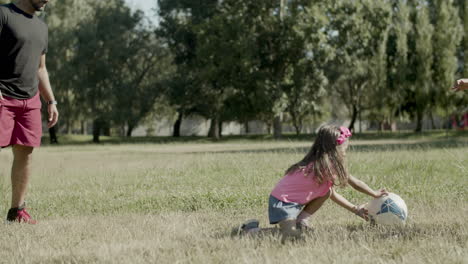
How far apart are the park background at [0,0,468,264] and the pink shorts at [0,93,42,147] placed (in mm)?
1073

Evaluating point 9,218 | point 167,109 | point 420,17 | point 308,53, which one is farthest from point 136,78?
point 9,218

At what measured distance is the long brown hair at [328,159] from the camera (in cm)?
522

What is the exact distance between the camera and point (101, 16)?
45.6 metres

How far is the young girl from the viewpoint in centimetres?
524

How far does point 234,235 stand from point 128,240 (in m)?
1.07

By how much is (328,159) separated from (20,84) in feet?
12.4

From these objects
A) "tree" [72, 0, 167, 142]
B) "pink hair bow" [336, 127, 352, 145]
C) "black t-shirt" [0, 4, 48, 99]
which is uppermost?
"tree" [72, 0, 167, 142]

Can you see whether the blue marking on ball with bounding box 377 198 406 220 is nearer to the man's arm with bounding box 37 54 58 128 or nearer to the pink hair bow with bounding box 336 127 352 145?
the pink hair bow with bounding box 336 127 352 145

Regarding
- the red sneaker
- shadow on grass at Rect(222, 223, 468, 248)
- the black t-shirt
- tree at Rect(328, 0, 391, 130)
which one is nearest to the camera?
shadow on grass at Rect(222, 223, 468, 248)

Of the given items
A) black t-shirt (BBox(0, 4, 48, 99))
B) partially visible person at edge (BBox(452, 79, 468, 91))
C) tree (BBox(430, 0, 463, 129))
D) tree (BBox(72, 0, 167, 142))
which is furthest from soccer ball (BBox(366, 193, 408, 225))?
tree (BBox(72, 0, 167, 142))

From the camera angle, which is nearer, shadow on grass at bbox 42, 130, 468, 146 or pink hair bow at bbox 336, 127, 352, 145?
pink hair bow at bbox 336, 127, 352, 145

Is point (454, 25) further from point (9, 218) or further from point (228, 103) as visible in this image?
point (9, 218)

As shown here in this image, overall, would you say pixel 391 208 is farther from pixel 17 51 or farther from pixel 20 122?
pixel 17 51

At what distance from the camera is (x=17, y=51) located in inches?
245
